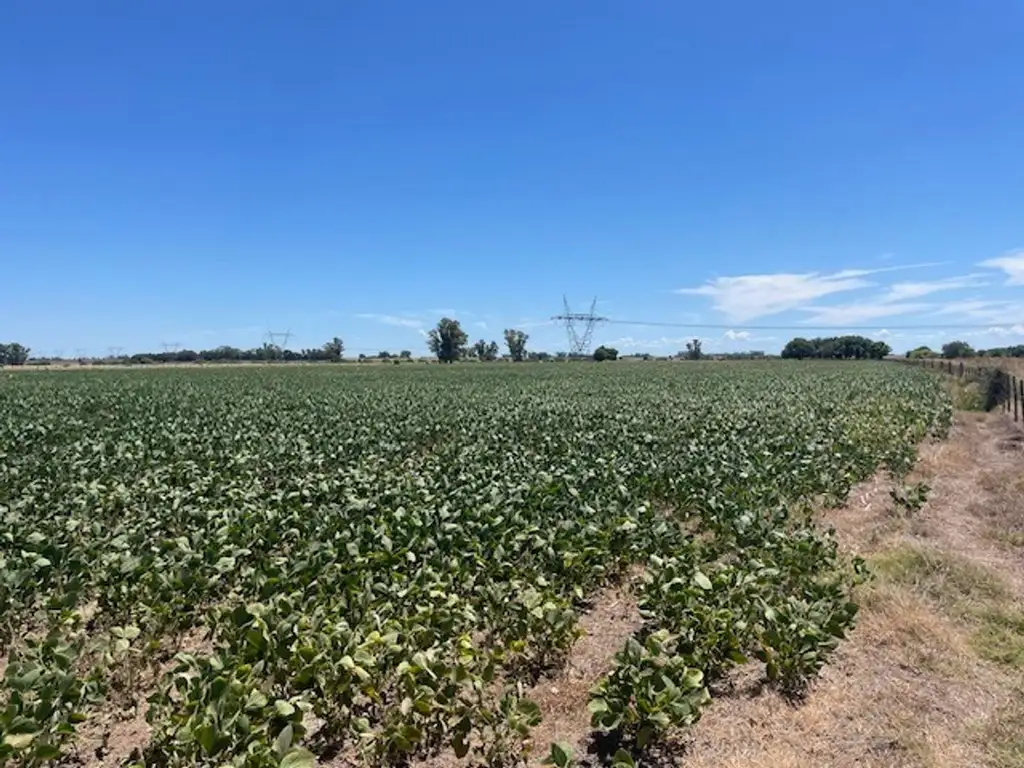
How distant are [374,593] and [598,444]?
28.2 ft

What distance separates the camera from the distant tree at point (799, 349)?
456 ft

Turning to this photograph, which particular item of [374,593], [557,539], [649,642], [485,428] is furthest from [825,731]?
[485,428]

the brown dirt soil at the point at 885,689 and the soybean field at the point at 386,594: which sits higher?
the soybean field at the point at 386,594

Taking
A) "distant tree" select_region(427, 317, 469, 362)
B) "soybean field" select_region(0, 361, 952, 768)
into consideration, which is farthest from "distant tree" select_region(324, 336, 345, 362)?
"soybean field" select_region(0, 361, 952, 768)

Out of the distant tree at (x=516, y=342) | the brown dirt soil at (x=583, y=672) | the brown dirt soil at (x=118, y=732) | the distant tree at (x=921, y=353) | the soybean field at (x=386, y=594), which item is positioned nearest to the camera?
the soybean field at (x=386, y=594)

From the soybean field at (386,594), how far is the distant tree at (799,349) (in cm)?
13826

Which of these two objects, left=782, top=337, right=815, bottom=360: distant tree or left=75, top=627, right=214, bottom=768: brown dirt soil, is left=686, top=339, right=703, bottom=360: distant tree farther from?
left=75, top=627, right=214, bottom=768: brown dirt soil

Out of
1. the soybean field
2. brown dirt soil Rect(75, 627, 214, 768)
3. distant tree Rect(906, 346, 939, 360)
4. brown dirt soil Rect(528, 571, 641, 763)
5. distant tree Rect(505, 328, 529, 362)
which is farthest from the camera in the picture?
distant tree Rect(505, 328, 529, 362)

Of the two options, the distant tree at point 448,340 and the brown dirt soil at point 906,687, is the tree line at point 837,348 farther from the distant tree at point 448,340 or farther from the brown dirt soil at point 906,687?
the brown dirt soil at point 906,687

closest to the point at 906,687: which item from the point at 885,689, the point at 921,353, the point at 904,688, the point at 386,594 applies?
the point at 904,688

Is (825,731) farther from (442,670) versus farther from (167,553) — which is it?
(167,553)

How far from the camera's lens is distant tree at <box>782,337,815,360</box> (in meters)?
139

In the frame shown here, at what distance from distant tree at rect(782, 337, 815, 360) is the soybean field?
13826 cm

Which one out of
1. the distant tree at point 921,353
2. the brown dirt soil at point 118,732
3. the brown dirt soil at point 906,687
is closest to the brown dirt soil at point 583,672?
the brown dirt soil at point 906,687
